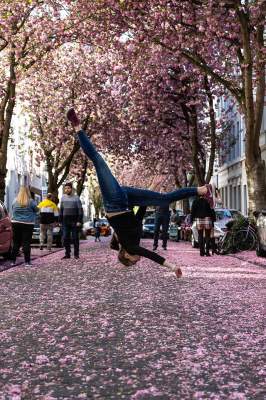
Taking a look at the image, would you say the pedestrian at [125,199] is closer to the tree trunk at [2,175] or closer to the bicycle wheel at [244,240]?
the bicycle wheel at [244,240]

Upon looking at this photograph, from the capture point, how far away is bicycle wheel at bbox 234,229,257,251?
22031 mm

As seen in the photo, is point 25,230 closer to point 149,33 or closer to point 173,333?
point 149,33

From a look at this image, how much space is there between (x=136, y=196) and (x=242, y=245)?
13.9m

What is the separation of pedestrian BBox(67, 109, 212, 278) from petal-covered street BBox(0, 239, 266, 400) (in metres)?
0.77

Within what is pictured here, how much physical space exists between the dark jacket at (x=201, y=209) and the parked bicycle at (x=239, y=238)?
6.31 ft

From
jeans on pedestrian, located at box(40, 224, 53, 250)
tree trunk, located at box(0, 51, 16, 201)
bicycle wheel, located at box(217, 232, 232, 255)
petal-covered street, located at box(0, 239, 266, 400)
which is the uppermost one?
tree trunk, located at box(0, 51, 16, 201)

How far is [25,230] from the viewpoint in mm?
16484

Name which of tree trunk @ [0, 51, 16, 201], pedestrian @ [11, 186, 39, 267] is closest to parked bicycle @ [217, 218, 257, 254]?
pedestrian @ [11, 186, 39, 267]

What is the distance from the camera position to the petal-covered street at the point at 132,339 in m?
4.79

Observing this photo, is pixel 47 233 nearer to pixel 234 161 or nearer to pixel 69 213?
pixel 69 213

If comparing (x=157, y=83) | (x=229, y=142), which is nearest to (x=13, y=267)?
(x=157, y=83)

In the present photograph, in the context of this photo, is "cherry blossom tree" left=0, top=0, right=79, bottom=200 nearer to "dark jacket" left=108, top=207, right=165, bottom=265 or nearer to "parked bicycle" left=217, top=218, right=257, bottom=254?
"parked bicycle" left=217, top=218, right=257, bottom=254

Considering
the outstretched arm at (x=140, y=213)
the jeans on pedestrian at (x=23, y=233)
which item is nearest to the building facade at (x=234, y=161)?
the jeans on pedestrian at (x=23, y=233)

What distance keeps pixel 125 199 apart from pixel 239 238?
1379cm
